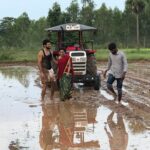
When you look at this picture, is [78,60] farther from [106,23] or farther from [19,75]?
[106,23]

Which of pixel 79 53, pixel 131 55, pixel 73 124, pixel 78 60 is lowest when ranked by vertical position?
pixel 131 55

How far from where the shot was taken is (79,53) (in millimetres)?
17359

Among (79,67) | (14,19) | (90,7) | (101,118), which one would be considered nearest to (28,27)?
(14,19)

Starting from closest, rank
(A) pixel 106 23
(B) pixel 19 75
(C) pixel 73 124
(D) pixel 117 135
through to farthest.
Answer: (D) pixel 117 135
(C) pixel 73 124
(B) pixel 19 75
(A) pixel 106 23

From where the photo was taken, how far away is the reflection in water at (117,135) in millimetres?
8714

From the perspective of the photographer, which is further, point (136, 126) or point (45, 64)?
point (45, 64)

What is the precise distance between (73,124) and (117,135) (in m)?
1.64

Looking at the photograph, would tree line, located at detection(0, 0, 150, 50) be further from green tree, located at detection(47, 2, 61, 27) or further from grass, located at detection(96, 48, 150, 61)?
grass, located at detection(96, 48, 150, 61)

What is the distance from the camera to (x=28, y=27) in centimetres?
8181

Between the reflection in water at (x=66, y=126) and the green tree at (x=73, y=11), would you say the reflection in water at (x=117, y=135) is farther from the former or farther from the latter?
the green tree at (x=73, y=11)

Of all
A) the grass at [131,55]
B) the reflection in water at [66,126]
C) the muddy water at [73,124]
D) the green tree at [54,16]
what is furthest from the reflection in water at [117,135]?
the green tree at [54,16]

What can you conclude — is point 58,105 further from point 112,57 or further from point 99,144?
point 99,144

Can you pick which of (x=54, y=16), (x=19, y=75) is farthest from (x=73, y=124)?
(x=54, y=16)

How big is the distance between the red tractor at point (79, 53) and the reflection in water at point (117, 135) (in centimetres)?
593
